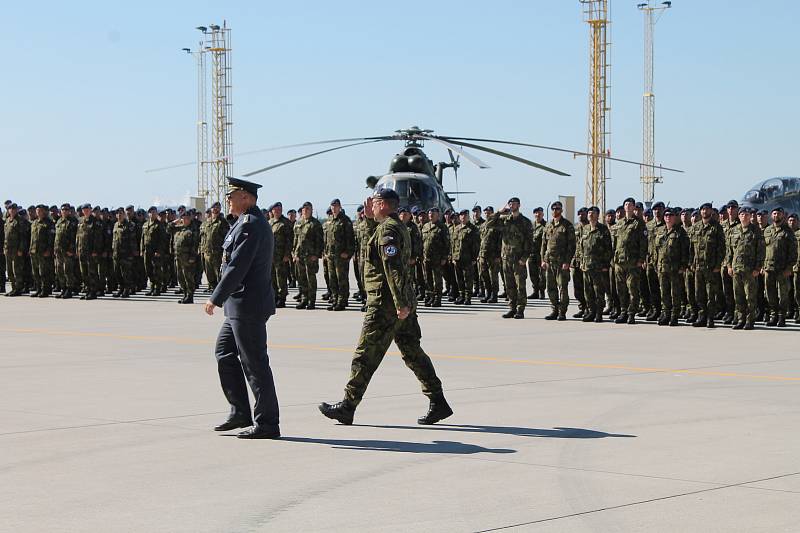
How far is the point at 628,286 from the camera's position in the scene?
19031 millimetres

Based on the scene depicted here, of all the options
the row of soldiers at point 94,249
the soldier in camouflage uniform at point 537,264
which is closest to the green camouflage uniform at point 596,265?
the soldier in camouflage uniform at point 537,264

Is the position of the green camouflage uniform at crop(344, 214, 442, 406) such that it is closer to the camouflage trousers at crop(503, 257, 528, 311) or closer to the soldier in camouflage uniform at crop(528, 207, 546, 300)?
the camouflage trousers at crop(503, 257, 528, 311)

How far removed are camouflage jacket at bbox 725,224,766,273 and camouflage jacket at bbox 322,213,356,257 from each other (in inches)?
279

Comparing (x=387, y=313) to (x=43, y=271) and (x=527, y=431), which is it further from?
(x=43, y=271)

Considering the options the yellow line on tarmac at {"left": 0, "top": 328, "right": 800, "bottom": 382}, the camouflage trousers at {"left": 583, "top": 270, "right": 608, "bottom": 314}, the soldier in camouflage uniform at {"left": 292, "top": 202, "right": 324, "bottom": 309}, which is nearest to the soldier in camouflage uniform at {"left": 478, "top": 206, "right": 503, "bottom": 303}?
the soldier in camouflage uniform at {"left": 292, "top": 202, "right": 324, "bottom": 309}

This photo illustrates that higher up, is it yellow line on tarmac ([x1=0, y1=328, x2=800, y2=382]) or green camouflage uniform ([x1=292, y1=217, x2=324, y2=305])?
green camouflage uniform ([x1=292, y1=217, x2=324, y2=305])

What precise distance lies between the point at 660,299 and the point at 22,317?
34.6 ft

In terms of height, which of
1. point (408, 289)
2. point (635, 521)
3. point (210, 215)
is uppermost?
point (210, 215)

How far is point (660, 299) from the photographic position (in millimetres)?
19969

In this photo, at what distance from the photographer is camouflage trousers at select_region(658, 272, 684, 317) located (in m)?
18.4

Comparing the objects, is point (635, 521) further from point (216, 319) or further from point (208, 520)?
point (216, 319)

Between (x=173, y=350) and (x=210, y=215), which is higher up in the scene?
(x=210, y=215)

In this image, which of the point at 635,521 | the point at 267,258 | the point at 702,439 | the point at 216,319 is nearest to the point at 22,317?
the point at 216,319

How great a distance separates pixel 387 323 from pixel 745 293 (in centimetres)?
1041
